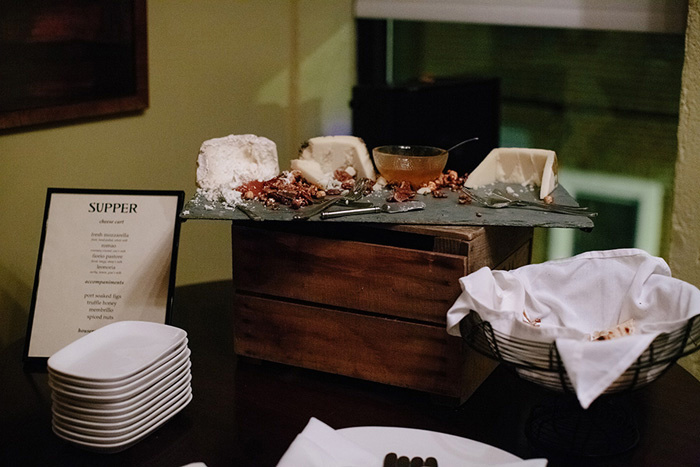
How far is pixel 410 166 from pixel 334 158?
0.59 feet

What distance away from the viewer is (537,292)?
130cm

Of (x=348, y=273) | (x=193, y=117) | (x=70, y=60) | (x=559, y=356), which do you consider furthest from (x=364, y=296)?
(x=193, y=117)

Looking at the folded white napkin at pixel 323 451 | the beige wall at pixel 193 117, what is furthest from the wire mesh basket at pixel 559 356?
the beige wall at pixel 193 117

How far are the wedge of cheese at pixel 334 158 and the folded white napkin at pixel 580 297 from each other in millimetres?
415

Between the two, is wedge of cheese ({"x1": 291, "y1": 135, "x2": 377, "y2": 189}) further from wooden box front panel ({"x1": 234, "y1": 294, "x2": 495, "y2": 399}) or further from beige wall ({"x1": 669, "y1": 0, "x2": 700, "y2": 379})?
beige wall ({"x1": 669, "y1": 0, "x2": 700, "y2": 379})

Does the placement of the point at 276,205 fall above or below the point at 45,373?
above

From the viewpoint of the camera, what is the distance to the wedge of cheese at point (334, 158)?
1538mm

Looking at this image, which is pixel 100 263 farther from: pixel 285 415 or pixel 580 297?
pixel 580 297

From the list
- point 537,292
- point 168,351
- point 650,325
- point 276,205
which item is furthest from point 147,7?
point 650,325

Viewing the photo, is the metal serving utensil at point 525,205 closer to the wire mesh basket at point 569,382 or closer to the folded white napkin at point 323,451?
the wire mesh basket at point 569,382

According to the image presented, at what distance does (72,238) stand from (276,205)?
0.44 m

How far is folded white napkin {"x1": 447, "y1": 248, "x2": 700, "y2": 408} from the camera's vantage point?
44.4 inches

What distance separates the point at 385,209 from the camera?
1332 mm

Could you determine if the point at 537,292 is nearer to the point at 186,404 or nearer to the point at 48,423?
the point at 186,404
